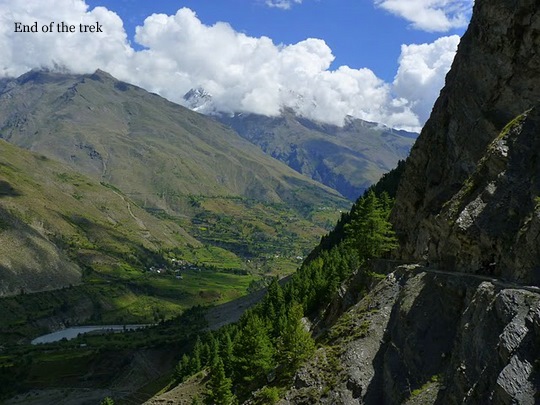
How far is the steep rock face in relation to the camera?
45625mm

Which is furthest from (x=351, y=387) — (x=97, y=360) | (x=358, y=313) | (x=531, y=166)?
(x=97, y=360)

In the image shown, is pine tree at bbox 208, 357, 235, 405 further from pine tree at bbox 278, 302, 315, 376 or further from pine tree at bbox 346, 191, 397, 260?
pine tree at bbox 346, 191, 397, 260

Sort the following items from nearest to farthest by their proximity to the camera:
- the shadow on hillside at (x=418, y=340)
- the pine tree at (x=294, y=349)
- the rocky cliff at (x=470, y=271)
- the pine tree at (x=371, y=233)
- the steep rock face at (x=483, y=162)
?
1. the rocky cliff at (x=470, y=271)
2. the shadow on hillside at (x=418, y=340)
3. the steep rock face at (x=483, y=162)
4. the pine tree at (x=294, y=349)
5. the pine tree at (x=371, y=233)

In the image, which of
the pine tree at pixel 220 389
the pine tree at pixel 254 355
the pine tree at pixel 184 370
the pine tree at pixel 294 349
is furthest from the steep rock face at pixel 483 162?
the pine tree at pixel 184 370

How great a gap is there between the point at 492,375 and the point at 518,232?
14863 millimetres

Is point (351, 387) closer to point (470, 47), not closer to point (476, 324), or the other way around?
point (476, 324)

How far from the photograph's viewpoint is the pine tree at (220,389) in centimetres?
7288

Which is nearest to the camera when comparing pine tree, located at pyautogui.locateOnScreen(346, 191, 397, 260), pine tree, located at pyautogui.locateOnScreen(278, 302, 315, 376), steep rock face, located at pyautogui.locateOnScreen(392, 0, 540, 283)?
steep rock face, located at pyautogui.locateOnScreen(392, 0, 540, 283)

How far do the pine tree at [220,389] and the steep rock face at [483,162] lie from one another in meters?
31.6

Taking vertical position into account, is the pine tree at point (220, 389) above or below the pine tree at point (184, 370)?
above

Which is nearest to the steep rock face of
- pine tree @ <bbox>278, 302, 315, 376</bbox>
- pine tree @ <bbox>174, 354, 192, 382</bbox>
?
pine tree @ <bbox>278, 302, 315, 376</bbox>

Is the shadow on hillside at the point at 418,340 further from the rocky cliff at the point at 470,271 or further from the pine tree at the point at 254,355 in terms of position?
the pine tree at the point at 254,355

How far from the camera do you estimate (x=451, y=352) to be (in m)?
41.8

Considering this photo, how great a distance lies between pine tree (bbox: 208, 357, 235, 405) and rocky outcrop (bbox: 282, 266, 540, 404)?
2208 cm
